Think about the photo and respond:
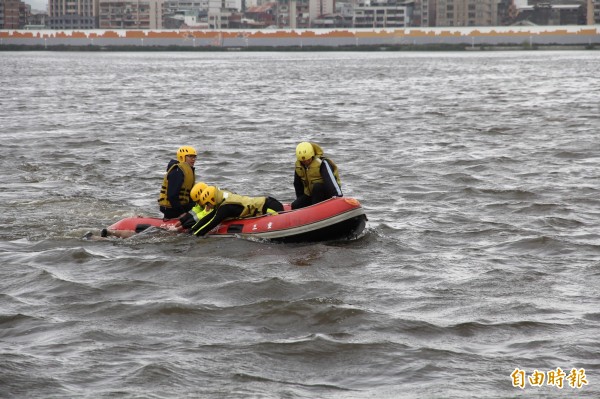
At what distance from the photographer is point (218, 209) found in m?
13.9

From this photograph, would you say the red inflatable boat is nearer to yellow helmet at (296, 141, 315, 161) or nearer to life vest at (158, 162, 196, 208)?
life vest at (158, 162, 196, 208)

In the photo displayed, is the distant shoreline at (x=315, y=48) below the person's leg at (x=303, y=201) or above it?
above

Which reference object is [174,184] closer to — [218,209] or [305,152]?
[218,209]

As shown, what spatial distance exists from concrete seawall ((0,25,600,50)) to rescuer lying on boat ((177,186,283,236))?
12493 cm

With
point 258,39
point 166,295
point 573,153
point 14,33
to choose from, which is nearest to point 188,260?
point 166,295

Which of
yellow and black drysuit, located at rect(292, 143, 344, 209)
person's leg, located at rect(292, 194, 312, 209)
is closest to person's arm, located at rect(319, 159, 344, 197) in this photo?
yellow and black drysuit, located at rect(292, 143, 344, 209)

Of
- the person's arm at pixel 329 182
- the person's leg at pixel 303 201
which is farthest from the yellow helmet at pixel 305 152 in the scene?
the person's leg at pixel 303 201

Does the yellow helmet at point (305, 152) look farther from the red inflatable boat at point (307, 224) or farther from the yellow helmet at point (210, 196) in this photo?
the yellow helmet at point (210, 196)

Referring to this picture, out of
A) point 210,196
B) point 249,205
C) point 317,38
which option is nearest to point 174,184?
point 210,196

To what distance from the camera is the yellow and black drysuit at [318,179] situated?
14.0 meters

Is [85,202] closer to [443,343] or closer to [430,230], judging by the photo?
[430,230]

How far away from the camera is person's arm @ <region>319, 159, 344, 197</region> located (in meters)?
13.9

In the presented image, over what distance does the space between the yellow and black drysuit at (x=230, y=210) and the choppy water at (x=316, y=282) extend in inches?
11.9

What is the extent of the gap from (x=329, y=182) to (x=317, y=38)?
132 metres
